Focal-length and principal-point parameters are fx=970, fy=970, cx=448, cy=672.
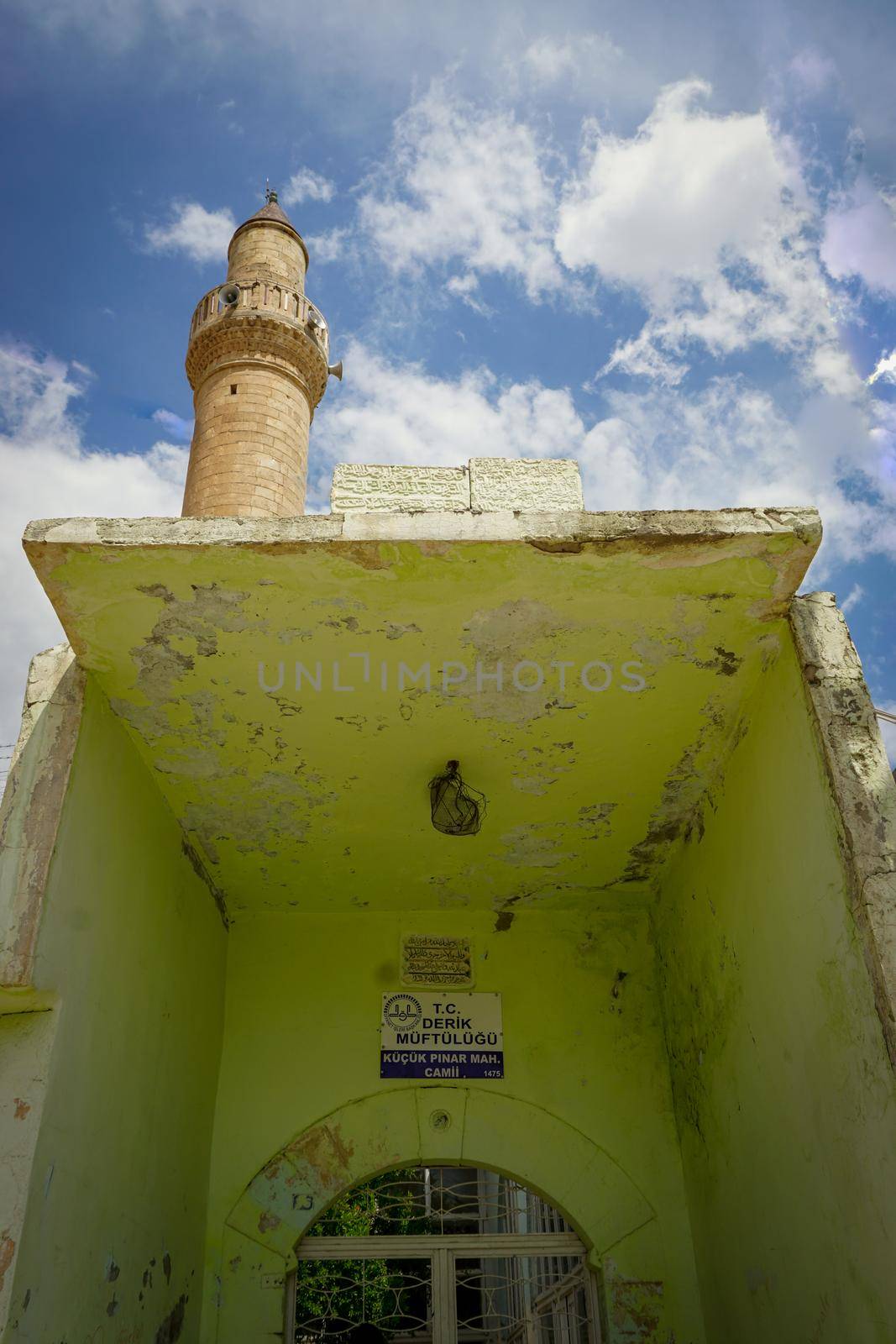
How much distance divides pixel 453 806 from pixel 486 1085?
1679 millimetres

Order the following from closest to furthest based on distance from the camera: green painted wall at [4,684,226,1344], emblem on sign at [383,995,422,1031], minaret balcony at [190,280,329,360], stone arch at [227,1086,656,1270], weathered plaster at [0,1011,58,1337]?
weathered plaster at [0,1011,58,1337], green painted wall at [4,684,226,1344], stone arch at [227,1086,656,1270], emblem on sign at [383,995,422,1031], minaret balcony at [190,280,329,360]

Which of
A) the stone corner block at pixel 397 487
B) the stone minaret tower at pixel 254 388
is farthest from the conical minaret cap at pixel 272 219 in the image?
the stone corner block at pixel 397 487

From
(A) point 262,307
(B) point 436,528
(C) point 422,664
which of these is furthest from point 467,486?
A: (A) point 262,307

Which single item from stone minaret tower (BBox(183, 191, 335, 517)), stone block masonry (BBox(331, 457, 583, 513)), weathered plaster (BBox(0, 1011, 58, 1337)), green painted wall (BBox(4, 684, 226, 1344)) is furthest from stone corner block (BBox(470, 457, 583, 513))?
stone minaret tower (BBox(183, 191, 335, 517))

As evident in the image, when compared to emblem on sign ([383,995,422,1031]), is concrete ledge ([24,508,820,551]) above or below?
above

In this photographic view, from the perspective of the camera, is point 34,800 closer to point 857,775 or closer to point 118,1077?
point 118,1077

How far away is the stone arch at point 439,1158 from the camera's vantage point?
169 inches

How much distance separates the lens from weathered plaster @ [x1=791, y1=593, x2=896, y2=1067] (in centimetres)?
254

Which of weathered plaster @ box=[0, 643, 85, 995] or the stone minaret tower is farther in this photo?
the stone minaret tower

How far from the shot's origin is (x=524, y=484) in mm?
4109

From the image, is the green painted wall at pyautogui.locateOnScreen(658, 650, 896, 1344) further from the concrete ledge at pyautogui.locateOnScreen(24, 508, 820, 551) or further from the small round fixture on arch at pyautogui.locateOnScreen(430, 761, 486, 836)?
the small round fixture on arch at pyautogui.locateOnScreen(430, 761, 486, 836)

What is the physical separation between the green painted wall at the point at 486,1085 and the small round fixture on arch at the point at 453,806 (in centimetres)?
137

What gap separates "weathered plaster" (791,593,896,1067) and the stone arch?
2392mm

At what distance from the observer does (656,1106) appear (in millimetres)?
4594
